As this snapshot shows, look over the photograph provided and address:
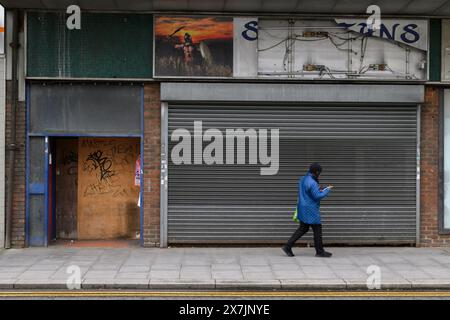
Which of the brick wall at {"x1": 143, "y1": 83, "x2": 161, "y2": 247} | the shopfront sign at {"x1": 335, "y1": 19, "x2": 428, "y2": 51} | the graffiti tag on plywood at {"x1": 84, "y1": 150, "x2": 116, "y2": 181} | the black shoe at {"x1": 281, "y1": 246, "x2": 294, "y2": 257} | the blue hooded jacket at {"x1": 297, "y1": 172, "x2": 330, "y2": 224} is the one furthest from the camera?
the graffiti tag on plywood at {"x1": 84, "y1": 150, "x2": 116, "y2": 181}

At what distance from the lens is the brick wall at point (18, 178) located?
35.2 ft

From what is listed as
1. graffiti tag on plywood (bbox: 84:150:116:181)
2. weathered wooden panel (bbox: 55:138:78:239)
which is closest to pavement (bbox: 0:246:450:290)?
weathered wooden panel (bbox: 55:138:78:239)

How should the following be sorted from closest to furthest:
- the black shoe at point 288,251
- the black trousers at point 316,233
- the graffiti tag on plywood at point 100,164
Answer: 1. the black trousers at point 316,233
2. the black shoe at point 288,251
3. the graffiti tag on plywood at point 100,164

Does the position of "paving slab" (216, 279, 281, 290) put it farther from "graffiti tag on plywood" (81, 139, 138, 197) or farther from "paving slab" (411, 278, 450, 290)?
"graffiti tag on plywood" (81, 139, 138, 197)

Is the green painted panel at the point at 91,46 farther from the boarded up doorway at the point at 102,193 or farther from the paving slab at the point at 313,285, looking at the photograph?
the paving slab at the point at 313,285

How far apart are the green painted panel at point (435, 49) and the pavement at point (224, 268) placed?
3.52 meters

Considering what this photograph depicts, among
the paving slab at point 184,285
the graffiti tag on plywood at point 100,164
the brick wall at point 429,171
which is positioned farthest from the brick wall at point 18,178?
the brick wall at point 429,171

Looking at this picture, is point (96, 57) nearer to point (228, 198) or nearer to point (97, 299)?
point (228, 198)

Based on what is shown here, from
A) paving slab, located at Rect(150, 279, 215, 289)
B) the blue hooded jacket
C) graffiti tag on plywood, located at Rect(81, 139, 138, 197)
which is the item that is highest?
graffiti tag on plywood, located at Rect(81, 139, 138, 197)

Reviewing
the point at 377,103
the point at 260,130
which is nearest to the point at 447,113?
the point at 377,103

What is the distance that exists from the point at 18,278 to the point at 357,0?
7668 millimetres

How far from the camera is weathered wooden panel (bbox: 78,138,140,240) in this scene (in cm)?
1172

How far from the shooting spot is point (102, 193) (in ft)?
38.5

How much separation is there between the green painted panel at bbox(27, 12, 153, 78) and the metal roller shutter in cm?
127
